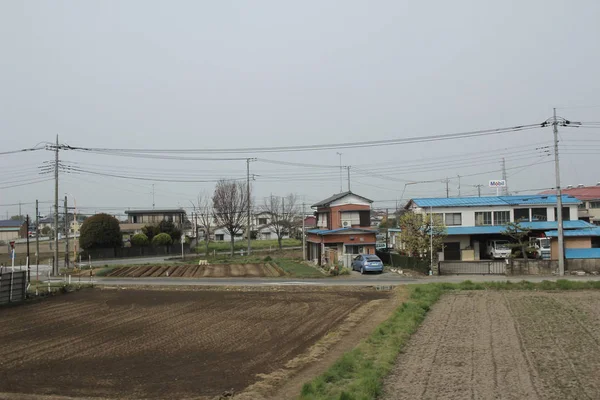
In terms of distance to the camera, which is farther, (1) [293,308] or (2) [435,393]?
(1) [293,308]

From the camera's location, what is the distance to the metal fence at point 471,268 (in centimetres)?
3661

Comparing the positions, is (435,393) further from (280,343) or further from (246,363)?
(280,343)

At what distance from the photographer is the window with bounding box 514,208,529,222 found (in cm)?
4844

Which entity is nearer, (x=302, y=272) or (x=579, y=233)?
(x=579, y=233)

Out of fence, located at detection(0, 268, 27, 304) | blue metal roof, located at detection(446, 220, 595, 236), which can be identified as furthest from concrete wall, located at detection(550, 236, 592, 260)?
fence, located at detection(0, 268, 27, 304)

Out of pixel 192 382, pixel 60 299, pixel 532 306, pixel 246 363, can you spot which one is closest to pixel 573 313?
pixel 532 306

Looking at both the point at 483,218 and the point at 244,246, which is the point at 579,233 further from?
the point at 244,246

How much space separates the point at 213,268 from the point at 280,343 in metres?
32.1

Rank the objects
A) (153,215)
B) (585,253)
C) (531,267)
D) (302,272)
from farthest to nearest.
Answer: (153,215)
(302,272)
(585,253)
(531,267)

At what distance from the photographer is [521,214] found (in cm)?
4869

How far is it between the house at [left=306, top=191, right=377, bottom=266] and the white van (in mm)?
10554

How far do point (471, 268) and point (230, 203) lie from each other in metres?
37.1

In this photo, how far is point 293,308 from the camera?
2166cm

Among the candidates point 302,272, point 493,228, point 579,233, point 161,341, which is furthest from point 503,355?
point 493,228
